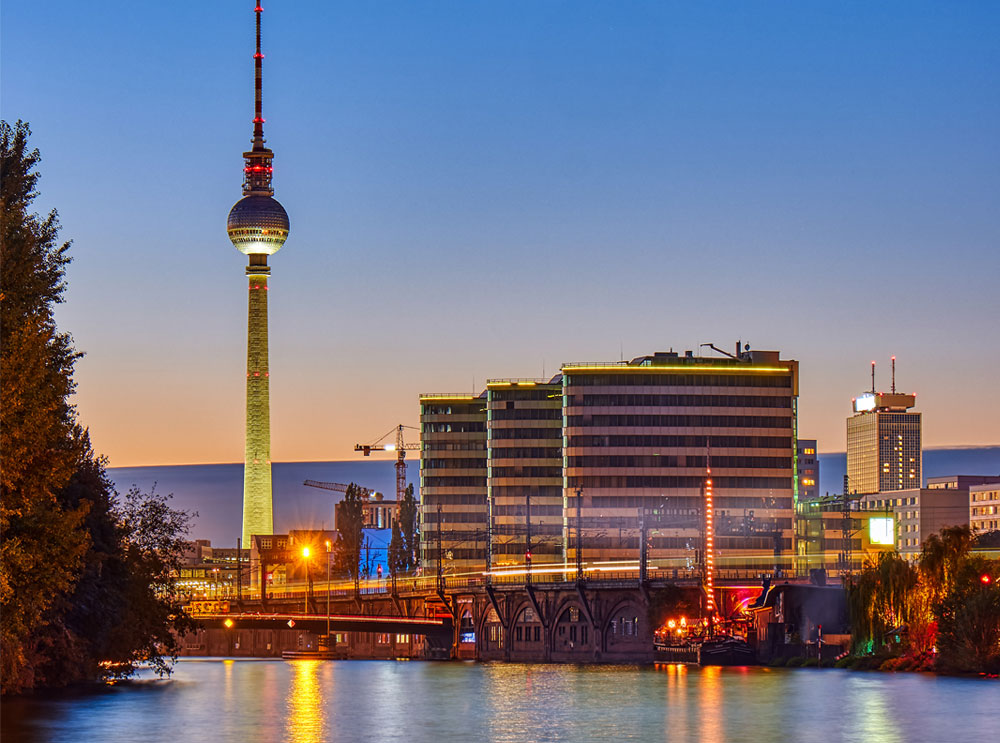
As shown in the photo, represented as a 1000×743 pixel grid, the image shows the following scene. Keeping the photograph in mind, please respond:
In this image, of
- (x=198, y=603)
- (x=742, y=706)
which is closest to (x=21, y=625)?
(x=742, y=706)

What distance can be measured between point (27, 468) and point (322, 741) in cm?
2132

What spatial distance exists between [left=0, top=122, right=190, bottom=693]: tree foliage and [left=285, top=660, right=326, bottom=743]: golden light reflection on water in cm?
979

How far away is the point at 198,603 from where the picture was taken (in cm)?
19912

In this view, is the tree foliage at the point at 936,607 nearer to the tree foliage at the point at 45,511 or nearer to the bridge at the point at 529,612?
the bridge at the point at 529,612

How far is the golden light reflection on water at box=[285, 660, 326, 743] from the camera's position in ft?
240

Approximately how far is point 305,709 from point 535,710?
41.8ft

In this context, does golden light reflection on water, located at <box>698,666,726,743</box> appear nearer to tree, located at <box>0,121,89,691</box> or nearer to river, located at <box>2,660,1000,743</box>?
river, located at <box>2,660,1000,743</box>

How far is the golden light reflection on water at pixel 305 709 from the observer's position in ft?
240

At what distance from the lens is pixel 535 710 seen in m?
87.6

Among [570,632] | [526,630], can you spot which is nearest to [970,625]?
[570,632]

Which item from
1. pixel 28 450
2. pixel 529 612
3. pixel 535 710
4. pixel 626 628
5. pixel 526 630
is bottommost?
pixel 526 630

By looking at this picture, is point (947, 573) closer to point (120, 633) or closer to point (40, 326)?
point (120, 633)

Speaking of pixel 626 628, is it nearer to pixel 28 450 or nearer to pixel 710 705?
pixel 710 705

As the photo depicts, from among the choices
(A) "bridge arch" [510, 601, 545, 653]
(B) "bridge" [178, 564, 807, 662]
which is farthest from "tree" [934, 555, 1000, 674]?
(A) "bridge arch" [510, 601, 545, 653]
